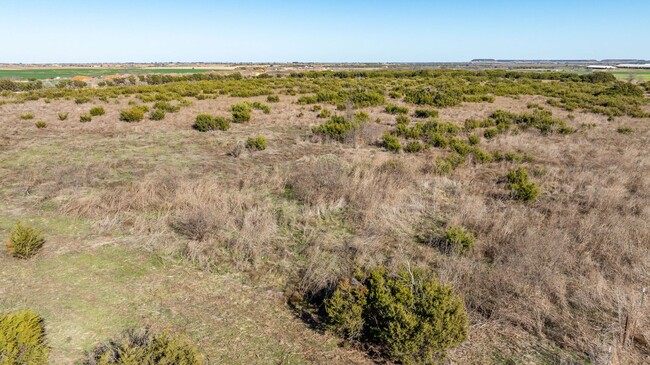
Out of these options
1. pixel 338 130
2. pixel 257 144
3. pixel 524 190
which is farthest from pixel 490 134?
pixel 257 144

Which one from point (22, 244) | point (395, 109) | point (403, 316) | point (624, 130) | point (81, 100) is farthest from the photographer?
point (81, 100)

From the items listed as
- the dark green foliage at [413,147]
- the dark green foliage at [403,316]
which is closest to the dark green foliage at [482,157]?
the dark green foliage at [413,147]

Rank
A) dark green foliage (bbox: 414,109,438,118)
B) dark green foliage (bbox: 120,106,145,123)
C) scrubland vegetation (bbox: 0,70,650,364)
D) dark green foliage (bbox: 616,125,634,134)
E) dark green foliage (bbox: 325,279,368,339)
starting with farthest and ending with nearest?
1. dark green foliage (bbox: 414,109,438,118)
2. dark green foliage (bbox: 120,106,145,123)
3. dark green foliage (bbox: 616,125,634,134)
4. dark green foliage (bbox: 325,279,368,339)
5. scrubland vegetation (bbox: 0,70,650,364)

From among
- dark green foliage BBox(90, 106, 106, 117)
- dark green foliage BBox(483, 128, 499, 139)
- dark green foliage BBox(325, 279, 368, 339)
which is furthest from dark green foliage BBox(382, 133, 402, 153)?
dark green foliage BBox(90, 106, 106, 117)

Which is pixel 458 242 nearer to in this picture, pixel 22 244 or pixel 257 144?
pixel 22 244

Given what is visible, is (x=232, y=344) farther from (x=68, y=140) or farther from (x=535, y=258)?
(x=68, y=140)

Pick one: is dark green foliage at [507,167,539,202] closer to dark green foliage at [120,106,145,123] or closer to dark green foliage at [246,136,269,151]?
dark green foliage at [246,136,269,151]

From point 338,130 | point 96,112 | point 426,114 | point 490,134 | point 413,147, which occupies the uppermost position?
point 96,112

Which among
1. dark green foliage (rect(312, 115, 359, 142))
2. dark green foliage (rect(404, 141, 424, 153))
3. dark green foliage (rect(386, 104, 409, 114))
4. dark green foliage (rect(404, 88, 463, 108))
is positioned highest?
dark green foliage (rect(404, 88, 463, 108))
